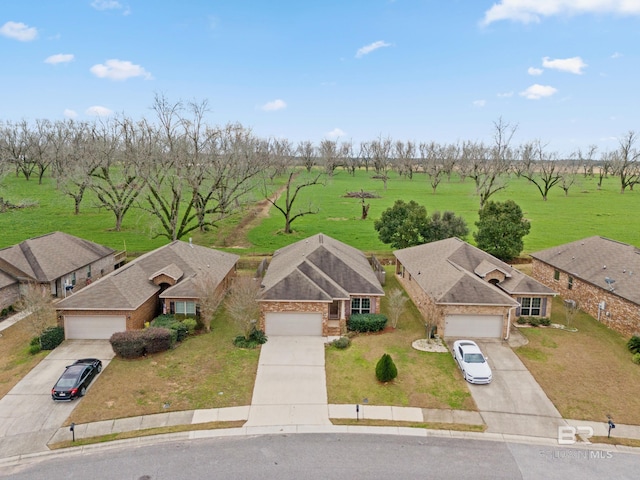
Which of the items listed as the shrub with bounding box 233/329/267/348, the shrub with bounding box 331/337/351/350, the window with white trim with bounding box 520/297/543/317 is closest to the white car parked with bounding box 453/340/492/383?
the shrub with bounding box 331/337/351/350

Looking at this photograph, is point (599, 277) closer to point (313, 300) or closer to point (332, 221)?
point (313, 300)

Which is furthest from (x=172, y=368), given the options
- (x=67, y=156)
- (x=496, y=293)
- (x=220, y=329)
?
(x=67, y=156)

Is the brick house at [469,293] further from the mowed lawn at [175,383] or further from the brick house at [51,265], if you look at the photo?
the brick house at [51,265]

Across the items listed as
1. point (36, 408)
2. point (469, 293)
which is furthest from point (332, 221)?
point (36, 408)

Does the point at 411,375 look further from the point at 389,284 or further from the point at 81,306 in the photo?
the point at 81,306

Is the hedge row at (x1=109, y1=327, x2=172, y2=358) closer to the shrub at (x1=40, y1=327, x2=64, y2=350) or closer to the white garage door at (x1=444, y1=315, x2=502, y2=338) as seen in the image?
the shrub at (x1=40, y1=327, x2=64, y2=350)

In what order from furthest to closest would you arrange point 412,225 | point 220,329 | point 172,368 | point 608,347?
point 412,225, point 220,329, point 608,347, point 172,368
